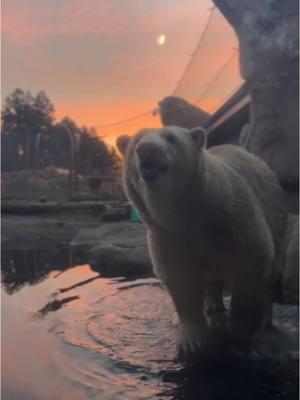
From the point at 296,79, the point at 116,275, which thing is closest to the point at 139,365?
the point at 116,275

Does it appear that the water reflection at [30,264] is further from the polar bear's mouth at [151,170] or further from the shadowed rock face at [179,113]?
the shadowed rock face at [179,113]

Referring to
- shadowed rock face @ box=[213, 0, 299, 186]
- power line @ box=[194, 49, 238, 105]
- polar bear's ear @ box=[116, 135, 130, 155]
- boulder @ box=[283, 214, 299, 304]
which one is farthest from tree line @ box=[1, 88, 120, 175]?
polar bear's ear @ box=[116, 135, 130, 155]

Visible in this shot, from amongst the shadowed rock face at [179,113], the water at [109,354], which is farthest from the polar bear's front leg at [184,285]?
the shadowed rock face at [179,113]

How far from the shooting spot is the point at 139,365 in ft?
7.59

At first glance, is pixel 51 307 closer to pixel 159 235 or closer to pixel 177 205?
pixel 159 235

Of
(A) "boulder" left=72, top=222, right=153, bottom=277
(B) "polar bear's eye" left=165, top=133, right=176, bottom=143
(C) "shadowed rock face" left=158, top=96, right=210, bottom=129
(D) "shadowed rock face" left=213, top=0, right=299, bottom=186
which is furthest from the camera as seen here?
(C) "shadowed rock face" left=158, top=96, right=210, bottom=129

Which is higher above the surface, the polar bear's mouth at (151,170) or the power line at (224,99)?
the power line at (224,99)

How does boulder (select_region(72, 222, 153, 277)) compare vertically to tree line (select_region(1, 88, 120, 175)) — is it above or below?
below

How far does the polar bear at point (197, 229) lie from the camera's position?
2.34 meters

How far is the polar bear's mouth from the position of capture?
2.15 metres

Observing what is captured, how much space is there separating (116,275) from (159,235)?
224cm

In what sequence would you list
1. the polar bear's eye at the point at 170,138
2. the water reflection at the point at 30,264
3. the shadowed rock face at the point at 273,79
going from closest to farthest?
the polar bear's eye at the point at 170,138
the water reflection at the point at 30,264
the shadowed rock face at the point at 273,79

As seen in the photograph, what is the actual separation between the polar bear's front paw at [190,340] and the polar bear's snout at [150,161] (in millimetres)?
783

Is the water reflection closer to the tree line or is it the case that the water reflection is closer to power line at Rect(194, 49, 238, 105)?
power line at Rect(194, 49, 238, 105)
